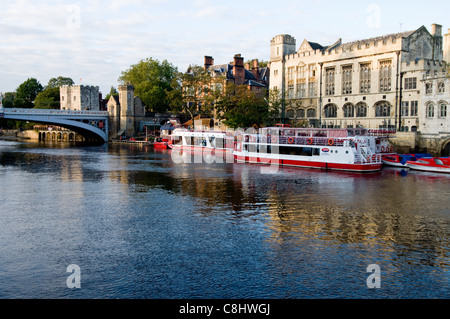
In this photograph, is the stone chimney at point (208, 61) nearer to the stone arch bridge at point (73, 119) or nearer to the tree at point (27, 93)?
the stone arch bridge at point (73, 119)

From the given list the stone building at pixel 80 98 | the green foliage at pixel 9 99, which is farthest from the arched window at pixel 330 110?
the green foliage at pixel 9 99

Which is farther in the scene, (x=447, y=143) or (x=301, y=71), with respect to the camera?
(x=301, y=71)

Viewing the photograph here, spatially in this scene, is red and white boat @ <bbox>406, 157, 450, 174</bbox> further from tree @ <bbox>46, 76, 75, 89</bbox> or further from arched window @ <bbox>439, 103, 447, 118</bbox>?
tree @ <bbox>46, 76, 75, 89</bbox>

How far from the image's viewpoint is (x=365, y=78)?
206ft

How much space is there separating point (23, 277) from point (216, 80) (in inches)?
2909

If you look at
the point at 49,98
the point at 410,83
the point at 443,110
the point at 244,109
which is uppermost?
the point at 49,98

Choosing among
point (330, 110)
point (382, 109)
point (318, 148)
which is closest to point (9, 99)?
point (330, 110)

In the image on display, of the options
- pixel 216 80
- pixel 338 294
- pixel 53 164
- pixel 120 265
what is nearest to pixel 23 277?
pixel 120 265

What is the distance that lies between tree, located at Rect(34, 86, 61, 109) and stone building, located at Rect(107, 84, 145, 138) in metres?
34.4

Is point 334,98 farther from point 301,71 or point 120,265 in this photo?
point 120,265

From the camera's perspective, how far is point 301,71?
73.0m

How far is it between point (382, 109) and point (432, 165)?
17.8 meters

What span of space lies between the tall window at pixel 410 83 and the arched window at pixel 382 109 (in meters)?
3.60

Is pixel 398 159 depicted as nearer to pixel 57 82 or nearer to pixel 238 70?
pixel 238 70
